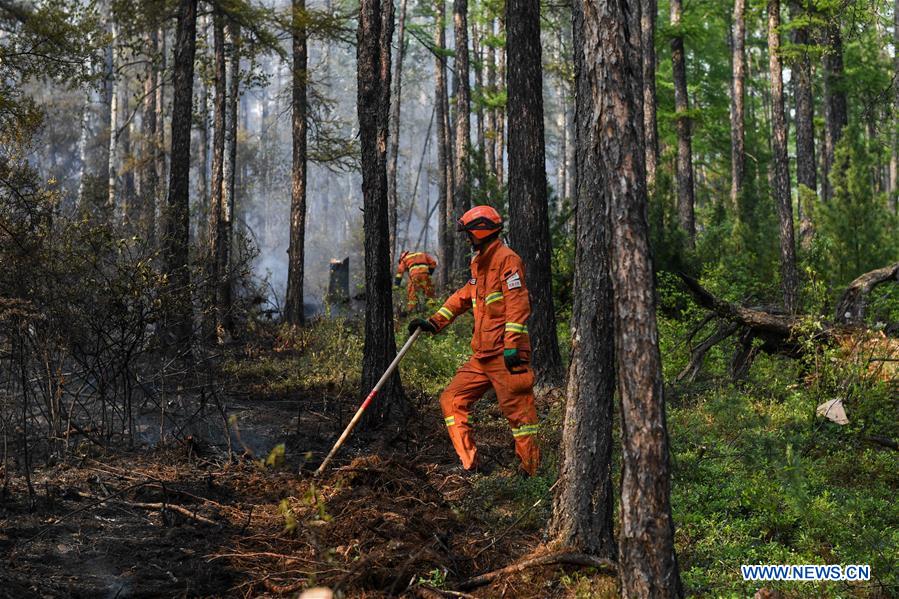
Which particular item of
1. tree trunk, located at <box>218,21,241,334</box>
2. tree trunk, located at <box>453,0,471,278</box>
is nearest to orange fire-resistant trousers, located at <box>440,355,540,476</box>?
tree trunk, located at <box>218,21,241,334</box>

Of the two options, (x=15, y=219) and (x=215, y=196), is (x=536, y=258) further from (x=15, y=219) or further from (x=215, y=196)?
(x=215, y=196)

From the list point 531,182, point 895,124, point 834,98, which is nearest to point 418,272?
point 531,182

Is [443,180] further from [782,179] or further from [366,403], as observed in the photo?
[366,403]

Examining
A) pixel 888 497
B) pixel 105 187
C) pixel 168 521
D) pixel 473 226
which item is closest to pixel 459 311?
pixel 473 226

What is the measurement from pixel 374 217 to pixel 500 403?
2.48 meters

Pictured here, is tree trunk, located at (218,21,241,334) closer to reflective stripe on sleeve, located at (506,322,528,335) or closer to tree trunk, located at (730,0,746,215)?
reflective stripe on sleeve, located at (506,322,528,335)

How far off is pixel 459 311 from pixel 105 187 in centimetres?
1661

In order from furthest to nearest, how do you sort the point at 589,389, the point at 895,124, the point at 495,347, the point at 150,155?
1. the point at 895,124
2. the point at 150,155
3. the point at 495,347
4. the point at 589,389

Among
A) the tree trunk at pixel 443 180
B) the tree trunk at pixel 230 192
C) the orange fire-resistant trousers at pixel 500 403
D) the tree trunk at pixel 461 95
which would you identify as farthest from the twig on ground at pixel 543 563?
the tree trunk at pixel 443 180

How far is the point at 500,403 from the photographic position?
6.61 m

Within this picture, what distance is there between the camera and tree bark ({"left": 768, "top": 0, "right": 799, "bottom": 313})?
1455 centimetres

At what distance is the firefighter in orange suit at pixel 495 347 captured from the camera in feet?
21.2

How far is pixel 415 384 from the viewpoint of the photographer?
10.2 metres

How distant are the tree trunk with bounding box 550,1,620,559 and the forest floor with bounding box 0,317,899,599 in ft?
0.87
